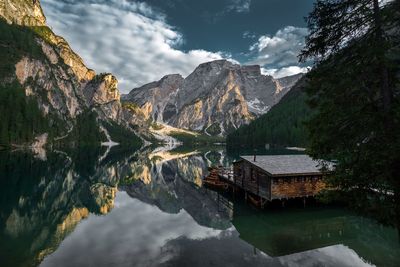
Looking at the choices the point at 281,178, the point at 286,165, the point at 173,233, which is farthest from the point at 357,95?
the point at 286,165

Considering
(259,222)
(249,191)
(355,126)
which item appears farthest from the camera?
(249,191)

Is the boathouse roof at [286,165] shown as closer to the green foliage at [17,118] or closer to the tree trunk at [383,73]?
the tree trunk at [383,73]

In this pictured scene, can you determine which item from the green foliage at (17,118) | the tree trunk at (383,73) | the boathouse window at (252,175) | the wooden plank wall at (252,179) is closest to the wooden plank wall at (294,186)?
the wooden plank wall at (252,179)

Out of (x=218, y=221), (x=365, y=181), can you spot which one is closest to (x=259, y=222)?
(x=218, y=221)

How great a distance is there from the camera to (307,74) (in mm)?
16312

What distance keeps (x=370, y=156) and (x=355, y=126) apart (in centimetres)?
196

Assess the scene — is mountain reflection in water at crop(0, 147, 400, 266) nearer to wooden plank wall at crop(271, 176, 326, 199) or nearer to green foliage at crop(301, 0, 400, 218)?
wooden plank wall at crop(271, 176, 326, 199)

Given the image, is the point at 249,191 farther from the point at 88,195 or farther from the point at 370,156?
the point at 370,156

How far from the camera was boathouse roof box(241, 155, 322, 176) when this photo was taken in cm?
4144

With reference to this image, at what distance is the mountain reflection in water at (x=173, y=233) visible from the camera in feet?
78.9

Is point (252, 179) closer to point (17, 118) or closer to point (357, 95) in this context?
point (357, 95)

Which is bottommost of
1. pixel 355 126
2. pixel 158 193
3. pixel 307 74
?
pixel 158 193

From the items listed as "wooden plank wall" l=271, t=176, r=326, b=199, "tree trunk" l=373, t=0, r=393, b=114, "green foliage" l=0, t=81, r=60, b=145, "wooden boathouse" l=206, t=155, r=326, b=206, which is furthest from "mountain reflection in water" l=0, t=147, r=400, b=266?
"green foliage" l=0, t=81, r=60, b=145

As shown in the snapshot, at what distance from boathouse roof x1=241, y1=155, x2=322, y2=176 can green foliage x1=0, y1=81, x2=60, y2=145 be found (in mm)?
133129
